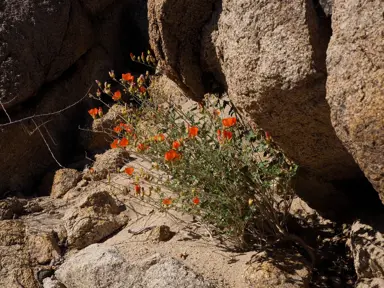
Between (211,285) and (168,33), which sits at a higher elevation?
(168,33)

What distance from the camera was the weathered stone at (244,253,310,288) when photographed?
2859 mm

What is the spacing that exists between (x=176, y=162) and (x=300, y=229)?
3.00 ft

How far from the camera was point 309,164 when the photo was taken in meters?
3.09

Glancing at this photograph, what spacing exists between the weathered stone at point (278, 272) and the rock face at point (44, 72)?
8.33 ft

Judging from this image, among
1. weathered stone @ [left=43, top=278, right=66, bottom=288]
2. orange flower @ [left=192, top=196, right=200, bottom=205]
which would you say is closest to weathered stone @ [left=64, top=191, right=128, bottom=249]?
weathered stone @ [left=43, top=278, right=66, bottom=288]

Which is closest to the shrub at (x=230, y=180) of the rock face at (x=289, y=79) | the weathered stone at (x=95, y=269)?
the rock face at (x=289, y=79)

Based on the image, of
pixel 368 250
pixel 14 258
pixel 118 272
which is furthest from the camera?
pixel 14 258

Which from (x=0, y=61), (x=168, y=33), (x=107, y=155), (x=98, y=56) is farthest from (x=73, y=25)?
(x=168, y=33)

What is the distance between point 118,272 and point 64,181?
65.3 inches

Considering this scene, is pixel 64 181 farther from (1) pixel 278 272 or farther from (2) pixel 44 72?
(1) pixel 278 272

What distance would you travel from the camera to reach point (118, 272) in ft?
10.4

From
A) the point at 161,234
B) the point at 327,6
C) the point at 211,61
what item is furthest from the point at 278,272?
the point at 211,61

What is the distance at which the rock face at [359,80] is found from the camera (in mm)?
2072

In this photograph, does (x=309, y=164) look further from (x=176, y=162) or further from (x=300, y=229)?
(x=176, y=162)
